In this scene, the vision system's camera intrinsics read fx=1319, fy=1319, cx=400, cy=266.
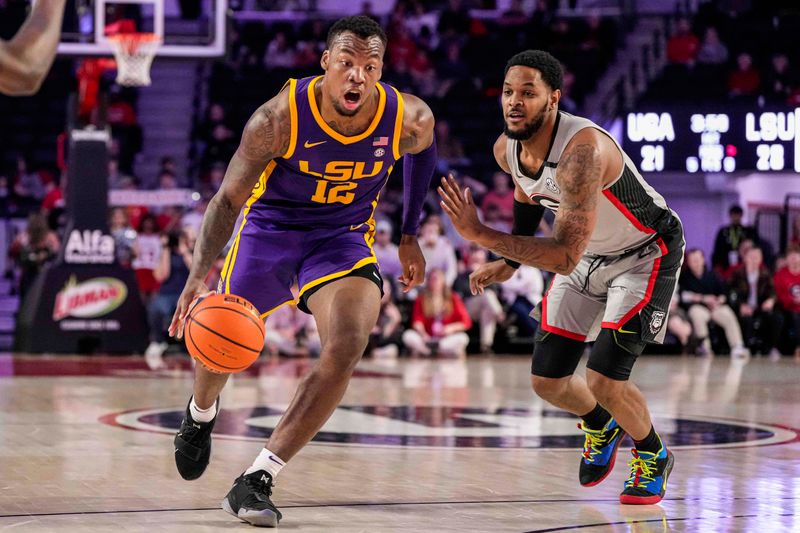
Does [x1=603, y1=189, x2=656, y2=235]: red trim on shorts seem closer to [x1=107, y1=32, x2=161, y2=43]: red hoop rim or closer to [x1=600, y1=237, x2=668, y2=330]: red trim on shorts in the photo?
[x1=600, y1=237, x2=668, y2=330]: red trim on shorts

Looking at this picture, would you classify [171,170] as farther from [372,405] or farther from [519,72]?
[519,72]

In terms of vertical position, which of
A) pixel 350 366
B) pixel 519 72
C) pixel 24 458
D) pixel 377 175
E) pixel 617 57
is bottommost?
pixel 24 458

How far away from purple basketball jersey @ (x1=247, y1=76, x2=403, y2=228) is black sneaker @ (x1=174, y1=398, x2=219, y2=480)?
36.1 inches

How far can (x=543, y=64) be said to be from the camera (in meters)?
5.50

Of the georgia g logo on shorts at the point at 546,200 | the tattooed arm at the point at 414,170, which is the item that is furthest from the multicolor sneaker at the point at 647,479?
the tattooed arm at the point at 414,170

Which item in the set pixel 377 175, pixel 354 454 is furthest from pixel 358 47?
pixel 354 454

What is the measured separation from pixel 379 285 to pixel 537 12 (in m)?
18.0

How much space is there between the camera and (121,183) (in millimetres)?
17312

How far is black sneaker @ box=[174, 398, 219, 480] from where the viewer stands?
18.5 feet

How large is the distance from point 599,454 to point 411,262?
47.4 inches

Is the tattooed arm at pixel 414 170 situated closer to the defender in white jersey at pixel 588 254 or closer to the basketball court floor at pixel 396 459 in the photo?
the defender in white jersey at pixel 588 254

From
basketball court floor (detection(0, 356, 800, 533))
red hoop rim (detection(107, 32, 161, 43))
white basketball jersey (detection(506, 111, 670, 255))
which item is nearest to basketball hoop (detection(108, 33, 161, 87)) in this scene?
red hoop rim (detection(107, 32, 161, 43))

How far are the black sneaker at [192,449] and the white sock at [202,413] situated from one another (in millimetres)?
17

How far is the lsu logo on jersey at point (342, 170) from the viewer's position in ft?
18.0
